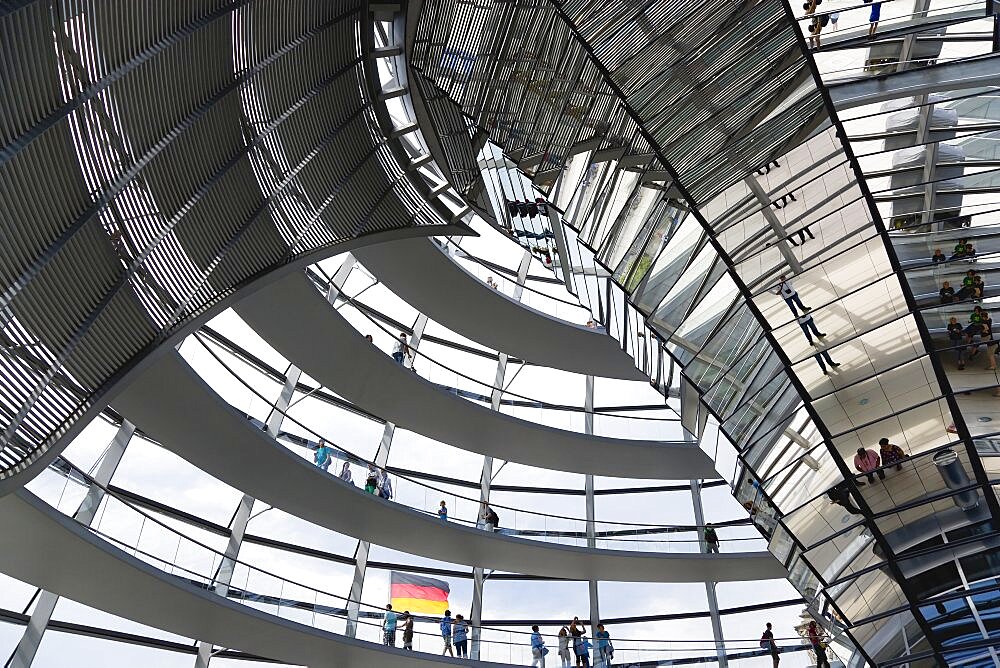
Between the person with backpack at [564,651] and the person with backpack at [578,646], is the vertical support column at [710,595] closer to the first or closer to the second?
the person with backpack at [578,646]

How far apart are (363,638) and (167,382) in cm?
882

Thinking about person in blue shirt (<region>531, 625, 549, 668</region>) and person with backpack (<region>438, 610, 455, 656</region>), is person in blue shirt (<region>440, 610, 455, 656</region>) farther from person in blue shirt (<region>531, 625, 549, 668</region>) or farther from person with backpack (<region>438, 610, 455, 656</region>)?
person in blue shirt (<region>531, 625, 549, 668</region>)

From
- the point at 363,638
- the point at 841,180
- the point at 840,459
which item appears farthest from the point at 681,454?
the point at 841,180

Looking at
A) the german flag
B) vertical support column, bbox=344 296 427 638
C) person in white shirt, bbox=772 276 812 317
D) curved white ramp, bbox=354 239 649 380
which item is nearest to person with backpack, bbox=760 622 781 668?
curved white ramp, bbox=354 239 649 380

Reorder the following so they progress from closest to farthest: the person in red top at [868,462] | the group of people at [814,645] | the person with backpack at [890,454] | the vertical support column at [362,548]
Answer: the person with backpack at [890,454]
the person in red top at [868,462]
the vertical support column at [362,548]
the group of people at [814,645]

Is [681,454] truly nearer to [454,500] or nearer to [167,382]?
[454,500]

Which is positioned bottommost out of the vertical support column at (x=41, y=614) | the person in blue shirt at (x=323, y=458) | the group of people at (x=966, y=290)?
the vertical support column at (x=41, y=614)

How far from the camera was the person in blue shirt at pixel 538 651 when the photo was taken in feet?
81.5

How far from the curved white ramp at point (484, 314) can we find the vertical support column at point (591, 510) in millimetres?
2882

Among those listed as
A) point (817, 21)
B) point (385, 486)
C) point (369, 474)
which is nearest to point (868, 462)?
point (817, 21)

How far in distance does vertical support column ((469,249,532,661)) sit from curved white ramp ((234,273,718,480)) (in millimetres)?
2694

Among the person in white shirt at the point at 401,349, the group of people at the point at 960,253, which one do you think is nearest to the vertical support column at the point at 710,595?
the person in white shirt at the point at 401,349

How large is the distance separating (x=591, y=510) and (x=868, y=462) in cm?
1701

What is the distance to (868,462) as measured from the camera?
1462 centimetres
